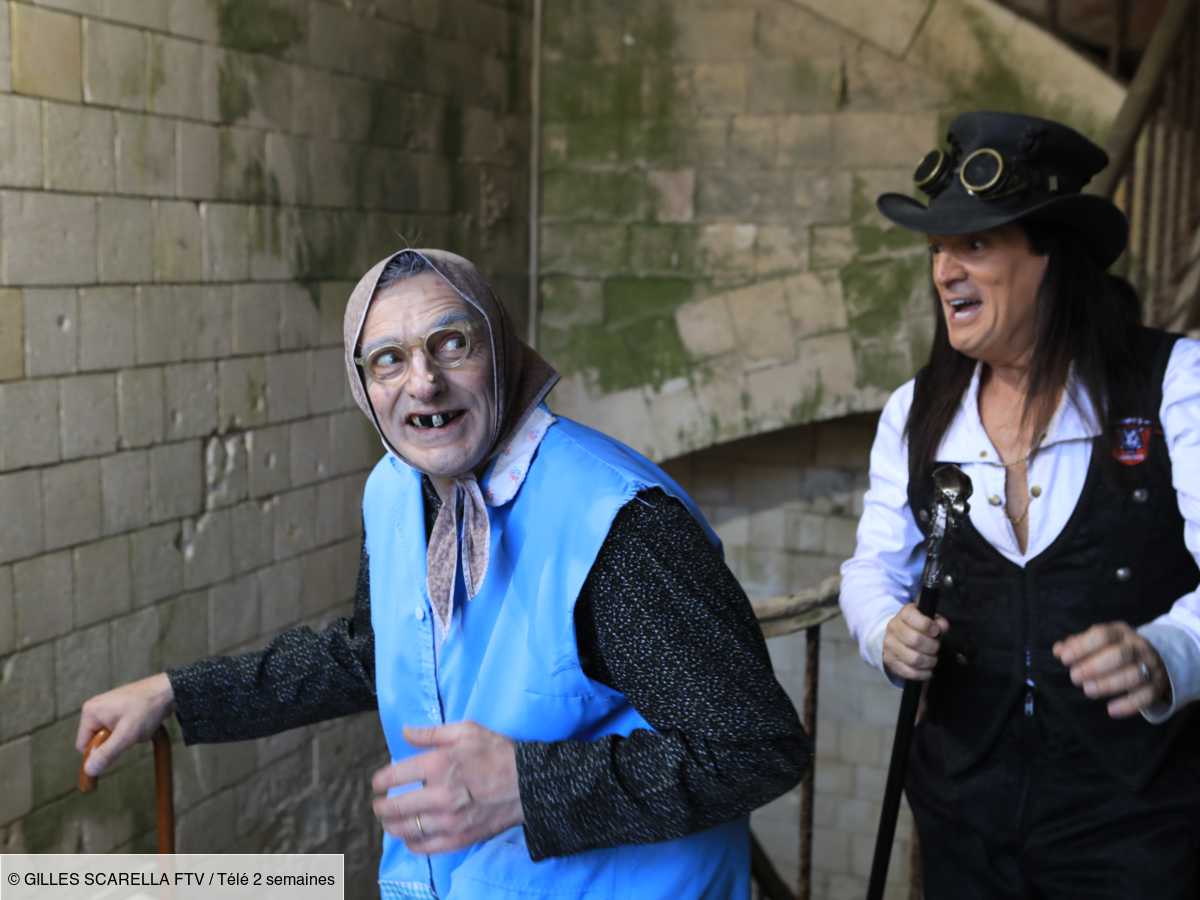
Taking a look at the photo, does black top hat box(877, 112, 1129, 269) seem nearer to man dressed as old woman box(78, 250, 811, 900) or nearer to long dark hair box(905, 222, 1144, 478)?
long dark hair box(905, 222, 1144, 478)

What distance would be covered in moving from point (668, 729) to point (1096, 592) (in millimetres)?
664

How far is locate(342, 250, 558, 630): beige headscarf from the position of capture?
143 cm

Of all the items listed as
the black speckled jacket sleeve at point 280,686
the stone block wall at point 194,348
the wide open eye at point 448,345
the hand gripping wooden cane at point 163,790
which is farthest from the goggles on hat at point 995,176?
the stone block wall at point 194,348

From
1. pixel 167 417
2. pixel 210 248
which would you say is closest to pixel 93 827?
pixel 167 417

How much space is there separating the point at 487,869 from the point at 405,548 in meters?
0.40

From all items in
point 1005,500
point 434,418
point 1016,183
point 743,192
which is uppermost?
point 743,192

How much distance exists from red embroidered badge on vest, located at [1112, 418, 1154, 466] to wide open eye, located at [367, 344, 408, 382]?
93 centimetres

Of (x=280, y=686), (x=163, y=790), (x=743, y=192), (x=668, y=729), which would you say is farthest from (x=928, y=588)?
(x=743, y=192)

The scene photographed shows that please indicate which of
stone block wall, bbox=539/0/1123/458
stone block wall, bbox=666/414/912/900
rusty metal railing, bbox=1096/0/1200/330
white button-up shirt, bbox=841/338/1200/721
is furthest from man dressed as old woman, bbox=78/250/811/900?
stone block wall, bbox=666/414/912/900

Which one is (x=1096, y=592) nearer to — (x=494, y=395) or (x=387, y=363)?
(x=494, y=395)

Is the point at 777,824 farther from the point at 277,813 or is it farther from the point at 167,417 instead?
the point at 167,417

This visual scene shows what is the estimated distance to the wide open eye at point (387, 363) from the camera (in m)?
1.44

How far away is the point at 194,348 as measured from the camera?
13.7 ft

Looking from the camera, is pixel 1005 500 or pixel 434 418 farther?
pixel 1005 500
